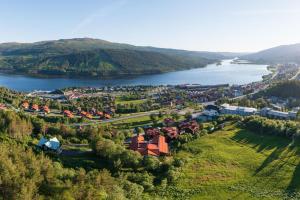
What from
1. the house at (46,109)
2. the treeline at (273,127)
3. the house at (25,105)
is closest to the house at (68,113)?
the house at (46,109)

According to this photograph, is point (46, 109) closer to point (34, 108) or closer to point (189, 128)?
point (34, 108)

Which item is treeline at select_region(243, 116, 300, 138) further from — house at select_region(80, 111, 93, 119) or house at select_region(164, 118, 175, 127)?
house at select_region(80, 111, 93, 119)

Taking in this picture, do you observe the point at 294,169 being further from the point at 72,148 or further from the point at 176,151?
the point at 72,148

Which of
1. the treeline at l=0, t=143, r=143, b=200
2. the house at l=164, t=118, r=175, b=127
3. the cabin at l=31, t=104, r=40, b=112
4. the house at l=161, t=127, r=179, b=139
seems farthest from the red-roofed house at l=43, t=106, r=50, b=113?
the treeline at l=0, t=143, r=143, b=200

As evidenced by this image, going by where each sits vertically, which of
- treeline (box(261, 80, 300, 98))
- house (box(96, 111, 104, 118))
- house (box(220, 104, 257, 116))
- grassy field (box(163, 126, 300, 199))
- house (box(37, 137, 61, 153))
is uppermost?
treeline (box(261, 80, 300, 98))

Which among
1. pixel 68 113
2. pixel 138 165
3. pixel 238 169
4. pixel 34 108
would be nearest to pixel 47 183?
pixel 138 165
